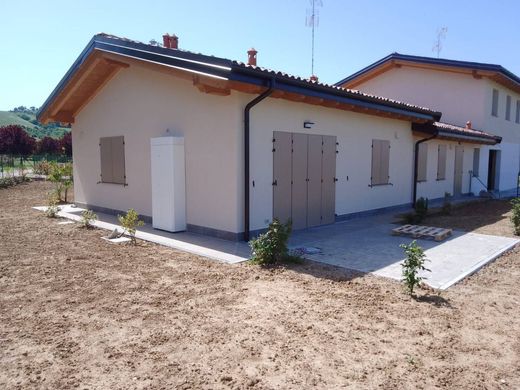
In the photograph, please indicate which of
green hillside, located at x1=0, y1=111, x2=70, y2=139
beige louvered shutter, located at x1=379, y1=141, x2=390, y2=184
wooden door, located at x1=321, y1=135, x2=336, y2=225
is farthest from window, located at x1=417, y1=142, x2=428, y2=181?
green hillside, located at x1=0, y1=111, x2=70, y2=139

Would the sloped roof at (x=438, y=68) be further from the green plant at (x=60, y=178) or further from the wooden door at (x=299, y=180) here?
the green plant at (x=60, y=178)

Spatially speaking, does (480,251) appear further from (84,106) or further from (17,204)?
(17,204)

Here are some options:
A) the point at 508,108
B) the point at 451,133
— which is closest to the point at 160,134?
the point at 451,133

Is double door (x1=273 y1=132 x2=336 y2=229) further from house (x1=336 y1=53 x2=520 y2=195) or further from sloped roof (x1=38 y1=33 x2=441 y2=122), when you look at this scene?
house (x1=336 y1=53 x2=520 y2=195)

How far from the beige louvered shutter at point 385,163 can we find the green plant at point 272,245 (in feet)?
21.3

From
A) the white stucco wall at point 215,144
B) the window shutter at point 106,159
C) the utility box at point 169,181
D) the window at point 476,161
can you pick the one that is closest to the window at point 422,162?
the white stucco wall at point 215,144

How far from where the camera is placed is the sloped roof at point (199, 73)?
7.14 meters

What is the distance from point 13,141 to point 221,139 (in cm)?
3904

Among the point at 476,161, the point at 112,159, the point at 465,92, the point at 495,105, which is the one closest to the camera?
the point at 112,159

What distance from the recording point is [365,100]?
994cm

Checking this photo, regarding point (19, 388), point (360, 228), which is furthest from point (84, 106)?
point (19, 388)

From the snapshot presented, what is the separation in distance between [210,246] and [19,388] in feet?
15.4

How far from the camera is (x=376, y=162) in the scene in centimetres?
1177

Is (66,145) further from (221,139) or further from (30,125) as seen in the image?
(30,125)
